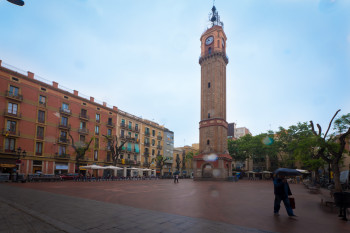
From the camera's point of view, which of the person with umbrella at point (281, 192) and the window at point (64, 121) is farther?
the window at point (64, 121)

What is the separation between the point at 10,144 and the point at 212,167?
30.7m

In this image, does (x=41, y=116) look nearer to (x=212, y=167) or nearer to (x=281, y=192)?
(x=212, y=167)

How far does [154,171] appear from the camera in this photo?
188ft

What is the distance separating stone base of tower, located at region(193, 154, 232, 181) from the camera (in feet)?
123

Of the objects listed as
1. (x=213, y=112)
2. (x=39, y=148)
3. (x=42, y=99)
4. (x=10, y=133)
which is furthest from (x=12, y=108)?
(x=213, y=112)

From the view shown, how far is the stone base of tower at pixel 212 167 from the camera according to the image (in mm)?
37469

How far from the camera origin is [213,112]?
40.9 metres

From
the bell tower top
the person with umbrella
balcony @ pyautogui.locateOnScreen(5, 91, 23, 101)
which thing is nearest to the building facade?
balcony @ pyautogui.locateOnScreen(5, 91, 23, 101)

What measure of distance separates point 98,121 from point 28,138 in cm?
1300

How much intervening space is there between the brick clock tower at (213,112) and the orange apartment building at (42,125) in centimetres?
1965

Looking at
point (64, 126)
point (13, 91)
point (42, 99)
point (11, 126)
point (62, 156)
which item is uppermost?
point (13, 91)

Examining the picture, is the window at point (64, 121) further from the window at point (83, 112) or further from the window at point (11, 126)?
the window at point (11, 126)

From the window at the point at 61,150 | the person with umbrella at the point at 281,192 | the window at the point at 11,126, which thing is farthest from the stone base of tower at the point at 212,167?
the person with umbrella at the point at 281,192

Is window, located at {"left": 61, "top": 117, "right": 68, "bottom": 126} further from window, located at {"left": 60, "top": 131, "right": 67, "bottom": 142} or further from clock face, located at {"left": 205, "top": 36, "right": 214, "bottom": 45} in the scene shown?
clock face, located at {"left": 205, "top": 36, "right": 214, "bottom": 45}
